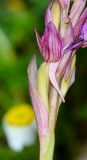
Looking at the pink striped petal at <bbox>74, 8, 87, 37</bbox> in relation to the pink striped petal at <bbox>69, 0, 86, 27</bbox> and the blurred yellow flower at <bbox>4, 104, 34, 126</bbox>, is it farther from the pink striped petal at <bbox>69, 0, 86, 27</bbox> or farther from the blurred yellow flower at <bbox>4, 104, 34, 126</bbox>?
the blurred yellow flower at <bbox>4, 104, 34, 126</bbox>

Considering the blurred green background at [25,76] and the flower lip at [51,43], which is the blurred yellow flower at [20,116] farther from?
the flower lip at [51,43]

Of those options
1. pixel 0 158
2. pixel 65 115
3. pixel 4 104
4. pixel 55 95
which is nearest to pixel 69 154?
pixel 65 115

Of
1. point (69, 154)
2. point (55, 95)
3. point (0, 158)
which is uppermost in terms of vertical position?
point (55, 95)

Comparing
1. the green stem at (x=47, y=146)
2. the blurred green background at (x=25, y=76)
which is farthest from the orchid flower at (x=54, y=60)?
the blurred green background at (x=25, y=76)

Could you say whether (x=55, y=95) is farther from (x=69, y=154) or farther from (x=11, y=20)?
(x=11, y=20)

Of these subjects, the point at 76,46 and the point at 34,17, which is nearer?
the point at 76,46

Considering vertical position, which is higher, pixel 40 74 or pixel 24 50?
pixel 40 74
